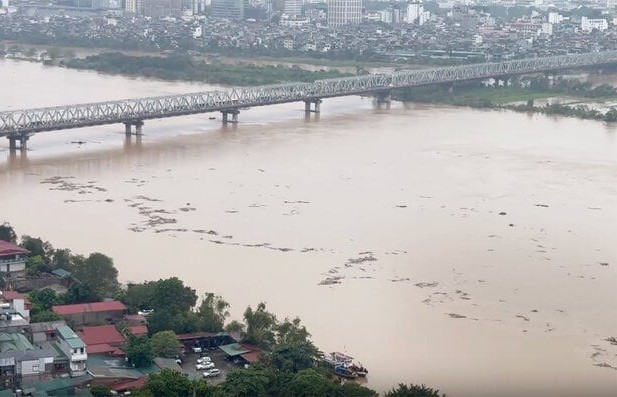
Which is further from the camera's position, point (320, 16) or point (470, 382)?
point (320, 16)

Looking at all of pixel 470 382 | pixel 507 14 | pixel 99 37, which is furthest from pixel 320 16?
pixel 470 382

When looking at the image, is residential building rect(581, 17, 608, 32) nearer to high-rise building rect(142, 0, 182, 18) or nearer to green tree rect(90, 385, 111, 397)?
high-rise building rect(142, 0, 182, 18)

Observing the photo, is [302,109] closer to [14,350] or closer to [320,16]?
[14,350]

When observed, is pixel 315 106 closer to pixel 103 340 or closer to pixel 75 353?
pixel 103 340

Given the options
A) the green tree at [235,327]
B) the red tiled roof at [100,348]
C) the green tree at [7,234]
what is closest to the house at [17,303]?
the red tiled roof at [100,348]

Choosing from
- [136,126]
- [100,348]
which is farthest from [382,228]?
[136,126]
